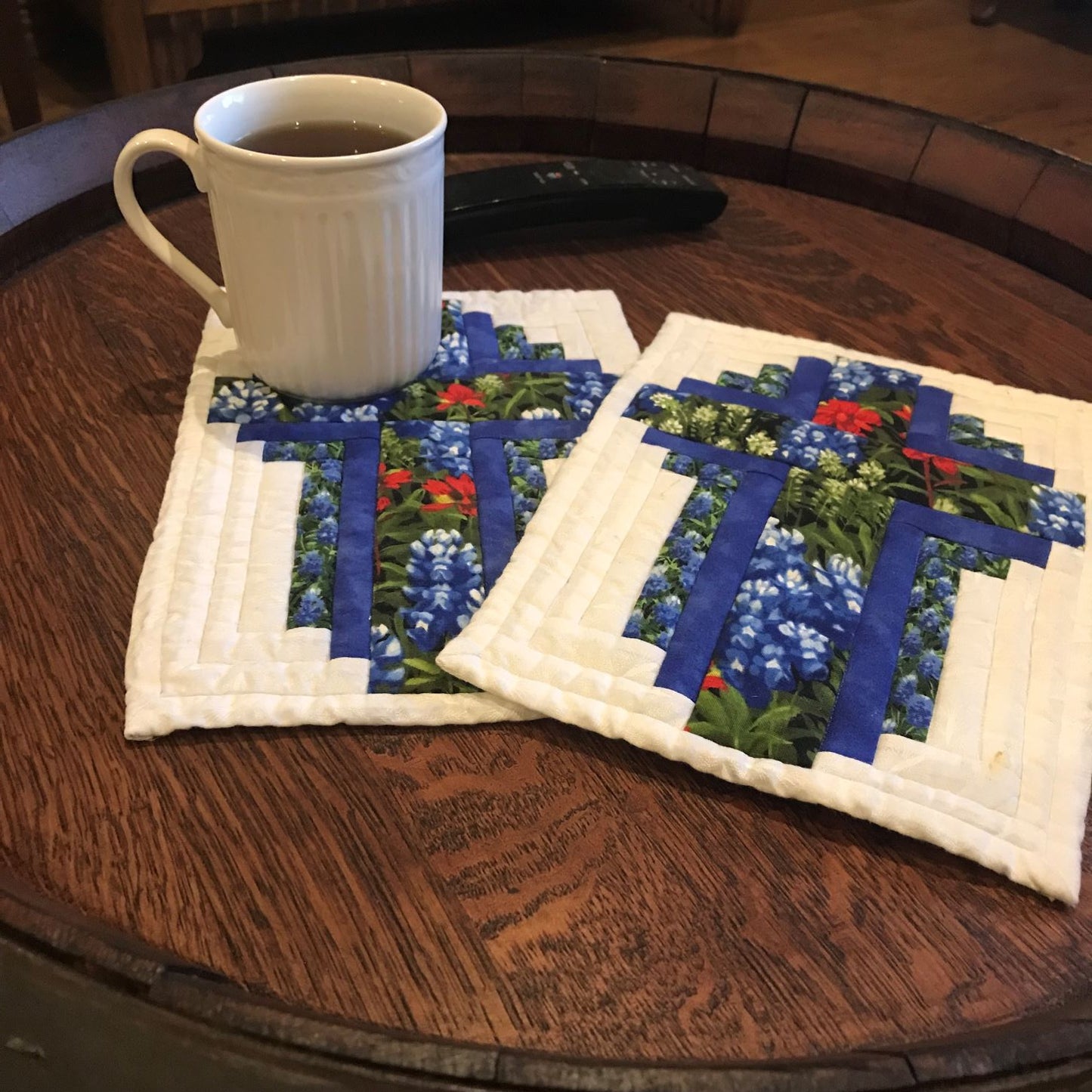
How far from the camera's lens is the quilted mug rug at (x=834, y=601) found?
0.33 meters

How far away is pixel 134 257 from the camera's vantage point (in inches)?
23.0

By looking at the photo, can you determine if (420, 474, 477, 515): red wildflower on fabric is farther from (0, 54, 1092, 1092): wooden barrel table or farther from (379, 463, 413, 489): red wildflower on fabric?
(0, 54, 1092, 1092): wooden barrel table

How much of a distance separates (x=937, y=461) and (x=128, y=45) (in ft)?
3.72

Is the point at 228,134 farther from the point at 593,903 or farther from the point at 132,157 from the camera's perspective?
the point at 593,903

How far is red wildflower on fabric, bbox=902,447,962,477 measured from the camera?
1.48 feet

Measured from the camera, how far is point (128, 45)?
1.18 meters

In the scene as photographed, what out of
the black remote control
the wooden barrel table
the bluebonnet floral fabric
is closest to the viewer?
the wooden barrel table

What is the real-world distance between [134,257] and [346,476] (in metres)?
0.25

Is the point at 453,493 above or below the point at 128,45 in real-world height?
above

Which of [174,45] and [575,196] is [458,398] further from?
[174,45]

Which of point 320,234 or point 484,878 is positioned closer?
point 484,878

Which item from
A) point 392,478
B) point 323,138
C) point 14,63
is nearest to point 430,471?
point 392,478

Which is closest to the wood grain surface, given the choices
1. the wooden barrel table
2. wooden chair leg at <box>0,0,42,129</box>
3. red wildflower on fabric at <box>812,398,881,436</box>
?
the wooden barrel table

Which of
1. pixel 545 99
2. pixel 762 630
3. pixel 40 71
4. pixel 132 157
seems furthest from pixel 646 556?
pixel 40 71
